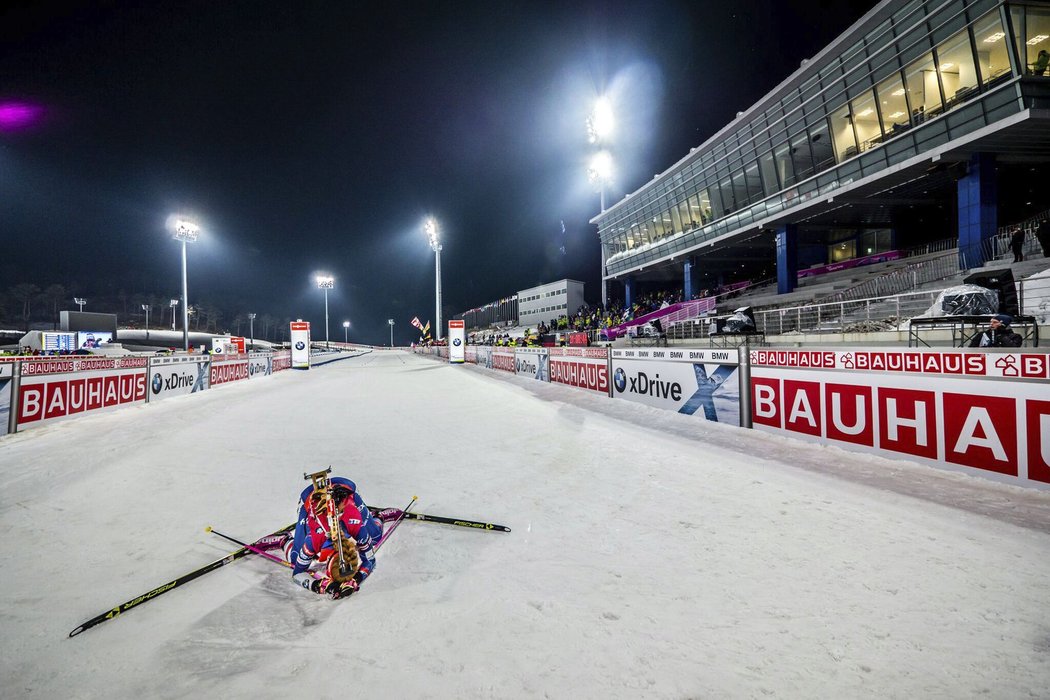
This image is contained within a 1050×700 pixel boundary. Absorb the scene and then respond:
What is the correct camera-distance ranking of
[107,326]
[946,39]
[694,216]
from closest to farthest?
[946,39]
[694,216]
[107,326]

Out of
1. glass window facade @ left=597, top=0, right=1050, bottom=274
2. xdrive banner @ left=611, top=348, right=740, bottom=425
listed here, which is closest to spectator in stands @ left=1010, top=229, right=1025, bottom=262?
glass window facade @ left=597, top=0, right=1050, bottom=274

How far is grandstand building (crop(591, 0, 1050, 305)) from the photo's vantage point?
1531 centimetres

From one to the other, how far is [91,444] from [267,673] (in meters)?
6.89

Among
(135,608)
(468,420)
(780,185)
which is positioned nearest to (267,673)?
(135,608)

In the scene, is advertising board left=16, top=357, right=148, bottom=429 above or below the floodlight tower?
below

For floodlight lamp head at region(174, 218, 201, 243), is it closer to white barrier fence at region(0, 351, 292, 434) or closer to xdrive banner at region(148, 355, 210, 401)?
xdrive banner at region(148, 355, 210, 401)

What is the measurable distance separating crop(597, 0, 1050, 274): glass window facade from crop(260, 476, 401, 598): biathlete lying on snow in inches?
949

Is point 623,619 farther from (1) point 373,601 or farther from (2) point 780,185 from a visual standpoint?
(2) point 780,185

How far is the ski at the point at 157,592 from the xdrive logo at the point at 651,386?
7.21 metres

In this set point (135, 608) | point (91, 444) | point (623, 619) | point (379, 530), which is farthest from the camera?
point (91, 444)

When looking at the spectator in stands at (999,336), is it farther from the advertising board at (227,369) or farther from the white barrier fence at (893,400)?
the advertising board at (227,369)

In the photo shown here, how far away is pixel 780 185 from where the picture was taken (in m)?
25.5

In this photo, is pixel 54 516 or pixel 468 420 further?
pixel 468 420

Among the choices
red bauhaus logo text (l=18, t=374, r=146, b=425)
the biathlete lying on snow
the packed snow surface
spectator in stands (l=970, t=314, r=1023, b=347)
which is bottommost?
the packed snow surface
